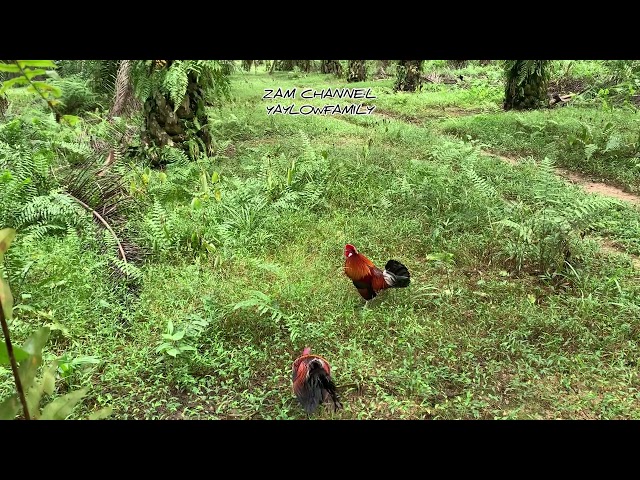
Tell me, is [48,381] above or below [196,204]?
above

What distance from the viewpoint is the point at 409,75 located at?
12.1m

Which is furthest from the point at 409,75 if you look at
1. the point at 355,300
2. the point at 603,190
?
the point at 355,300

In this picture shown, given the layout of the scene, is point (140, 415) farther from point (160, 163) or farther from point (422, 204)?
point (160, 163)

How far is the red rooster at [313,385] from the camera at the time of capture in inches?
90.0

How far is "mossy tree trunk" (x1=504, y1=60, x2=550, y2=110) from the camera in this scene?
9133mm

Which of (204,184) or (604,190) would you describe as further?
(604,190)

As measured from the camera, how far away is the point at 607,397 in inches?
95.8

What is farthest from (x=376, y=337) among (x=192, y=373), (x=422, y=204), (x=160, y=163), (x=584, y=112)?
(x=584, y=112)

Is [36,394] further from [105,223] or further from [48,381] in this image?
[105,223]

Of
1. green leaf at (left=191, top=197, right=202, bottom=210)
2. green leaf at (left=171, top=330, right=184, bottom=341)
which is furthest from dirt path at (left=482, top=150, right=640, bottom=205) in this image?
green leaf at (left=171, top=330, right=184, bottom=341)

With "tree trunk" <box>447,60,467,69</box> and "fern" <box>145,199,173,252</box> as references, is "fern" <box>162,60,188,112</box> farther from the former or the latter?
"tree trunk" <box>447,60,467,69</box>

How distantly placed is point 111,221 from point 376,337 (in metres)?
2.61

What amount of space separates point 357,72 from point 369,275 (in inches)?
503

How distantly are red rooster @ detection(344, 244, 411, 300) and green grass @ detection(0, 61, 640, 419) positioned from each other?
0.46 ft
